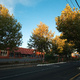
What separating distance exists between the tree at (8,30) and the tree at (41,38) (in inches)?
371

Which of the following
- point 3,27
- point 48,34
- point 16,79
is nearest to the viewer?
point 16,79

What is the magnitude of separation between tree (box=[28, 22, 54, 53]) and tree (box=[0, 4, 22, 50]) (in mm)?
9423

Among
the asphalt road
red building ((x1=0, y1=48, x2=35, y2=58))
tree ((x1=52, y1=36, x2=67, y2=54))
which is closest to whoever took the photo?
the asphalt road

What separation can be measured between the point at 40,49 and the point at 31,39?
3995 mm

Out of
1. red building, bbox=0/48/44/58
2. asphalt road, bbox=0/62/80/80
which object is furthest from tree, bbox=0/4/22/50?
asphalt road, bbox=0/62/80/80

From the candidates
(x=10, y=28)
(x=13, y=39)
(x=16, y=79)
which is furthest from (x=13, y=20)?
(x=16, y=79)

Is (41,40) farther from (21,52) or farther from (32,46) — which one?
(21,52)

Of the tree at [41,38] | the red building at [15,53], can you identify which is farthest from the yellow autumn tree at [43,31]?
the red building at [15,53]

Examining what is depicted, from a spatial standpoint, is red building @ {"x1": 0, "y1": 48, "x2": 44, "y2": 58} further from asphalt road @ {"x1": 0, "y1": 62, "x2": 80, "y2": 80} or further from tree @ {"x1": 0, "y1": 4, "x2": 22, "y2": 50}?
asphalt road @ {"x1": 0, "y1": 62, "x2": 80, "y2": 80}

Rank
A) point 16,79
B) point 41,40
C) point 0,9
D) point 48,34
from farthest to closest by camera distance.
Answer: point 48,34 < point 41,40 < point 0,9 < point 16,79

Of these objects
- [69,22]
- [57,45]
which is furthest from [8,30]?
[57,45]

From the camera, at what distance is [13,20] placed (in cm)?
2095

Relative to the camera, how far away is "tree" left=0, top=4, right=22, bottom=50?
1878cm

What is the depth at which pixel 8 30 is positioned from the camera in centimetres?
1941
